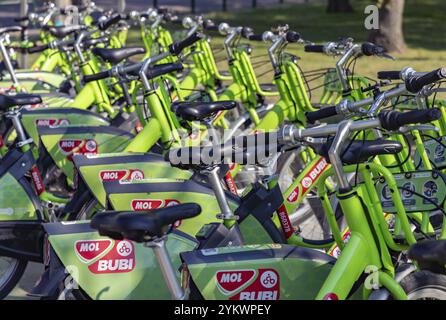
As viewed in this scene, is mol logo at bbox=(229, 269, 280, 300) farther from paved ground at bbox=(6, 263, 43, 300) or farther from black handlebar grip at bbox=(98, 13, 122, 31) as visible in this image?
black handlebar grip at bbox=(98, 13, 122, 31)

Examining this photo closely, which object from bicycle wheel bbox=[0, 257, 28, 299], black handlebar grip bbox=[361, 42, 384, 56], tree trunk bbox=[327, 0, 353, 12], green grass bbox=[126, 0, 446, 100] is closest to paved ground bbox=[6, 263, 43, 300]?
bicycle wheel bbox=[0, 257, 28, 299]

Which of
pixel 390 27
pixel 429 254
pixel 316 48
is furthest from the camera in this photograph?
pixel 390 27

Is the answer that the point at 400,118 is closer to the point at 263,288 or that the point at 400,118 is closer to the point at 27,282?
the point at 263,288

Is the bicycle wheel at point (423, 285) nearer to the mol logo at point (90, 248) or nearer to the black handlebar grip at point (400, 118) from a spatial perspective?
the black handlebar grip at point (400, 118)

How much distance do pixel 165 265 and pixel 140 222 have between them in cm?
23

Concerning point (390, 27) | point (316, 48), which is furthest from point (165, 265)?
point (390, 27)

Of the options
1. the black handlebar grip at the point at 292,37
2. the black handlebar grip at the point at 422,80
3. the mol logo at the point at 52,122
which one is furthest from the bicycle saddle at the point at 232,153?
the mol logo at the point at 52,122

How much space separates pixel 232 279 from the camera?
3785 mm

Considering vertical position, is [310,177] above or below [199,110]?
below

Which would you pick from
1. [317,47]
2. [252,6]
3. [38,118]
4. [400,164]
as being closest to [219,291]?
[400,164]

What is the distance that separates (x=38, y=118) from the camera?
6.95 metres

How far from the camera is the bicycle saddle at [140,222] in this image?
130 inches

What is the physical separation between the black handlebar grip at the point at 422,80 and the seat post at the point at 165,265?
1560 millimetres
